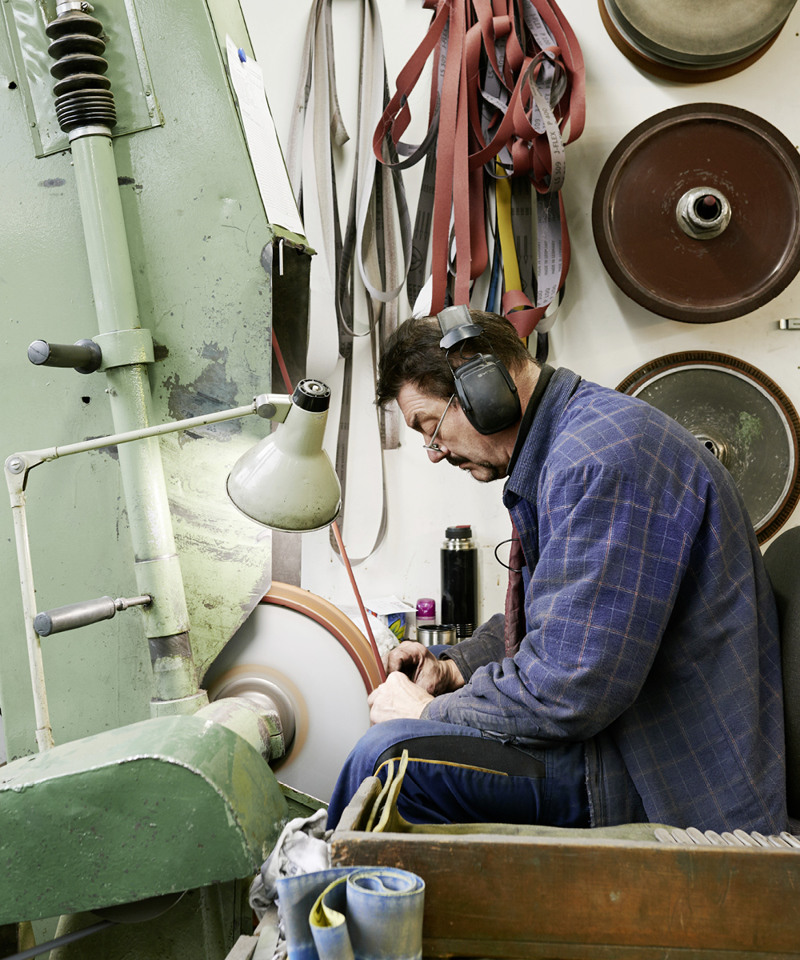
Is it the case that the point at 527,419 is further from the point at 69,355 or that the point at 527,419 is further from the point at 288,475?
the point at 69,355

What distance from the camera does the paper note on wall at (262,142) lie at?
128 cm

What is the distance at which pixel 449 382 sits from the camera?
4.58 feet

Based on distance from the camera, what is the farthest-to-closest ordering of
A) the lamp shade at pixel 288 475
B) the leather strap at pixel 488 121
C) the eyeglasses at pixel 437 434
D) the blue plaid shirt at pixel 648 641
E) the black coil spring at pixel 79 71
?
the leather strap at pixel 488 121, the eyeglasses at pixel 437 434, the black coil spring at pixel 79 71, the blue plaid shirt at pixel 648 641, the lamp shade at pixel 288 475

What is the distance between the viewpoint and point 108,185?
1.21 m

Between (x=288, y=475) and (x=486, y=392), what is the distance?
421 millimetres

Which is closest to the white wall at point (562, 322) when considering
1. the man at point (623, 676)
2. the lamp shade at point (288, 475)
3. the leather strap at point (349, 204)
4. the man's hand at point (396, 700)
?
the leather strap at point (349, 204)

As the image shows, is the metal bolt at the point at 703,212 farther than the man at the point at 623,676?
Yes

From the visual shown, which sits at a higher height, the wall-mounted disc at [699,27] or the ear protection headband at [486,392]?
the wall-mounted disc at [699,27]

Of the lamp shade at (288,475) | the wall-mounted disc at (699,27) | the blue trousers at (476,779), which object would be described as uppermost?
the wall-mounted disc at (699,27)

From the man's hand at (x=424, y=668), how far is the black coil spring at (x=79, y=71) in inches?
43.0

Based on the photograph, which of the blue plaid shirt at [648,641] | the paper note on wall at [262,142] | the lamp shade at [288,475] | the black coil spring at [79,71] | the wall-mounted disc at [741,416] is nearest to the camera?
the lamp shade at [288,475]

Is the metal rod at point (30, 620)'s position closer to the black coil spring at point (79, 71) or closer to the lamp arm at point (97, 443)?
the lamp arm at point (97, 443)

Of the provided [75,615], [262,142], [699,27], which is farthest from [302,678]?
[699,27]

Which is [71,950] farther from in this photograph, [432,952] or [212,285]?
[212,285]
